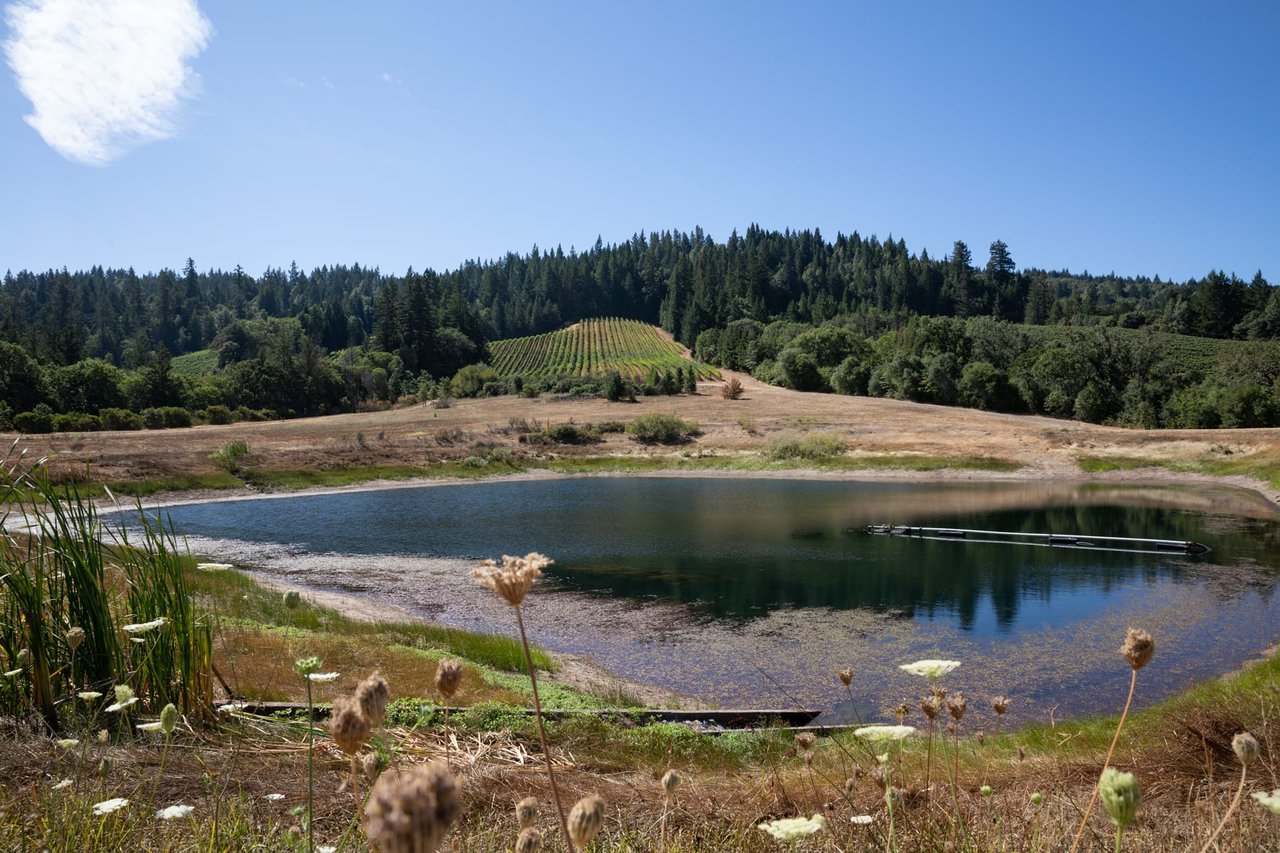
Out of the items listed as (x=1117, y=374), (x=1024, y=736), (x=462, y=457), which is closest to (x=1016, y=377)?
(x=1117, y=374)

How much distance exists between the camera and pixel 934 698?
123 inches

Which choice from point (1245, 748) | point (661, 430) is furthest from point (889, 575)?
point (661, 430)

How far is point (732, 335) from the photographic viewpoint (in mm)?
116750

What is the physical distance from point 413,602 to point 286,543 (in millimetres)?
12811

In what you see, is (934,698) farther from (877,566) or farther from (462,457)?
(462,457)

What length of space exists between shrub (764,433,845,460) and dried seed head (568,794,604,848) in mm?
56540

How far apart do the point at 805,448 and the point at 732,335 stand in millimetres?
61214

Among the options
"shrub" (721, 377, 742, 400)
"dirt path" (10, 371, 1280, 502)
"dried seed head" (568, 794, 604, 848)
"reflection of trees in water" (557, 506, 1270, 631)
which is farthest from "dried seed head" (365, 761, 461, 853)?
"shrub" (721, 377, 742, 400)

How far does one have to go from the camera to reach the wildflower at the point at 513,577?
71.0 inches

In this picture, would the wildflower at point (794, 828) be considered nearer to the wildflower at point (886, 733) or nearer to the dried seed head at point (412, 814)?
the wildflower at point (886, 733)

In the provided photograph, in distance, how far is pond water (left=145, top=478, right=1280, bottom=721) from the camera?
1556cm

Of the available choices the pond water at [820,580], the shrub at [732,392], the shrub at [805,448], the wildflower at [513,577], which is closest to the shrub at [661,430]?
the shrub at [805,448]

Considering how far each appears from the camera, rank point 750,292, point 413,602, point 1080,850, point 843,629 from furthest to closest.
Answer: point 750,292
point 413,602
point 843,629
point 1080,850

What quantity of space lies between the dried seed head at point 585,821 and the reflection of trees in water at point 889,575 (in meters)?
19.1
